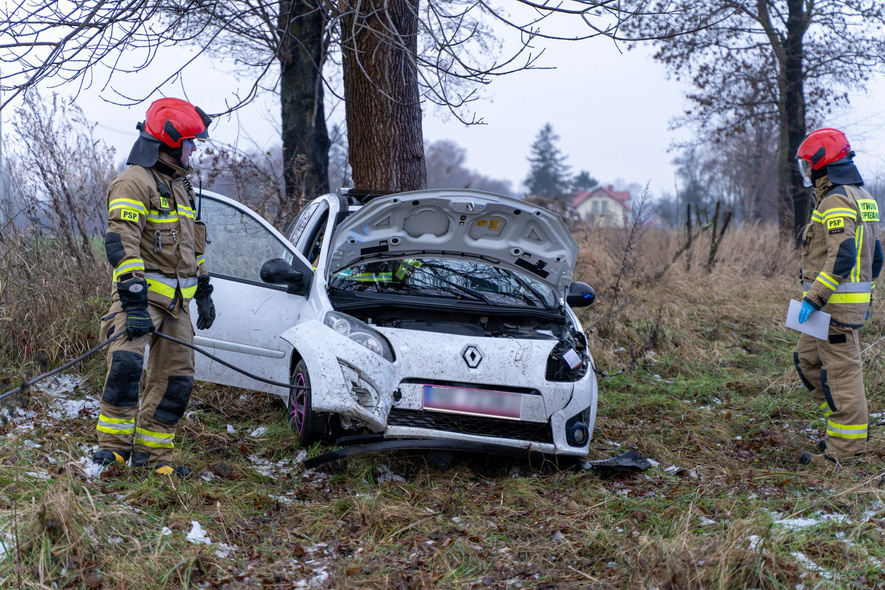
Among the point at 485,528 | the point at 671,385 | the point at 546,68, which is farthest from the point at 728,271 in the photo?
the point at 485,528

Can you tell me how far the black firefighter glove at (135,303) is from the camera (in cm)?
360

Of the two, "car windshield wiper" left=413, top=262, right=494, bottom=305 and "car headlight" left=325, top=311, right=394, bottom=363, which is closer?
"car headlight" left=325, top=311, right=394, bottom=363

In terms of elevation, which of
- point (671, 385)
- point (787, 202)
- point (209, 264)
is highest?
point (787, 202)

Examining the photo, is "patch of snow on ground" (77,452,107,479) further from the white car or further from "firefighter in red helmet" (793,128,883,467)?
"firefighter in red helmet" (793,128,883,467)

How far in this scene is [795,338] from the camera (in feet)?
28.0

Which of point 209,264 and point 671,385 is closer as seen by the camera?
point 209,264

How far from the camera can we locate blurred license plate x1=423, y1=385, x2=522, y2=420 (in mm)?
3971

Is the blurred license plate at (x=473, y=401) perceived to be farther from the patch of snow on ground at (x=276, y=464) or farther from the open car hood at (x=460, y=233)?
the open car hood at (x=460, y=233)

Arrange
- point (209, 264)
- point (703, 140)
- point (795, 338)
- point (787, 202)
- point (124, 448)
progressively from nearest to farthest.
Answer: point (124, 448) → point (209, 264) → point (795, 338) → point (787, 202) → point (703, 140)

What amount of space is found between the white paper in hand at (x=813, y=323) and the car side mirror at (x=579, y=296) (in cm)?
127

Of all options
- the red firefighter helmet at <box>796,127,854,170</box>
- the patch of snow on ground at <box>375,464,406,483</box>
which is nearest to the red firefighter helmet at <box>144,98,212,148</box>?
the patch of snow on ground at <box>375,464,406,483</box>

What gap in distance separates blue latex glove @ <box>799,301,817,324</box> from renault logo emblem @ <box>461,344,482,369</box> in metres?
2.14

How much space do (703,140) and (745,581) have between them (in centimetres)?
1642

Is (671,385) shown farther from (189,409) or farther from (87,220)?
(87,220)
